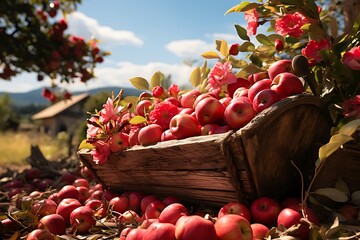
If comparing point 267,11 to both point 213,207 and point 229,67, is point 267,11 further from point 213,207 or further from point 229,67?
point 213,207

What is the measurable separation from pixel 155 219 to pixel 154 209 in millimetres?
159

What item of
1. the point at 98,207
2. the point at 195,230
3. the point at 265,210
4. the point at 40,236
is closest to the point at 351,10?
the point at 265,210

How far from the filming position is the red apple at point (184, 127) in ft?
5.78

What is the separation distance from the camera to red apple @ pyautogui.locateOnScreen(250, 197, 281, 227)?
60.3 inches

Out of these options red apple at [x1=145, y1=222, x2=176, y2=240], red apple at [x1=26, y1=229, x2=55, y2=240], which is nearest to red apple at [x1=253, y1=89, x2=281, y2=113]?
red apple at [x1=145, y1=222, x2=176, y2=240]

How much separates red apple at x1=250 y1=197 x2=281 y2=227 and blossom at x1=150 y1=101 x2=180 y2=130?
0.72 m

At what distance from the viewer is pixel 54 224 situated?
1.80 m

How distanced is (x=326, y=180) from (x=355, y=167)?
5.7 inches

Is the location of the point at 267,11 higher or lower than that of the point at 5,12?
lower

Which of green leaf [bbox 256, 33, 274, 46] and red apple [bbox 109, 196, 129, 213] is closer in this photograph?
red apple [bbox 109, 196, 129, 213]

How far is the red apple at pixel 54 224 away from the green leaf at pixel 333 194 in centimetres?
127

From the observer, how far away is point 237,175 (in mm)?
1530

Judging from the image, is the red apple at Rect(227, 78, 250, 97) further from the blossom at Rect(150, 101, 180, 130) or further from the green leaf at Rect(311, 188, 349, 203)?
the green leaf at Rect(311, 188, 349, 203)

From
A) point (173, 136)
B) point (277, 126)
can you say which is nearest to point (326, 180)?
point (277, 126)
